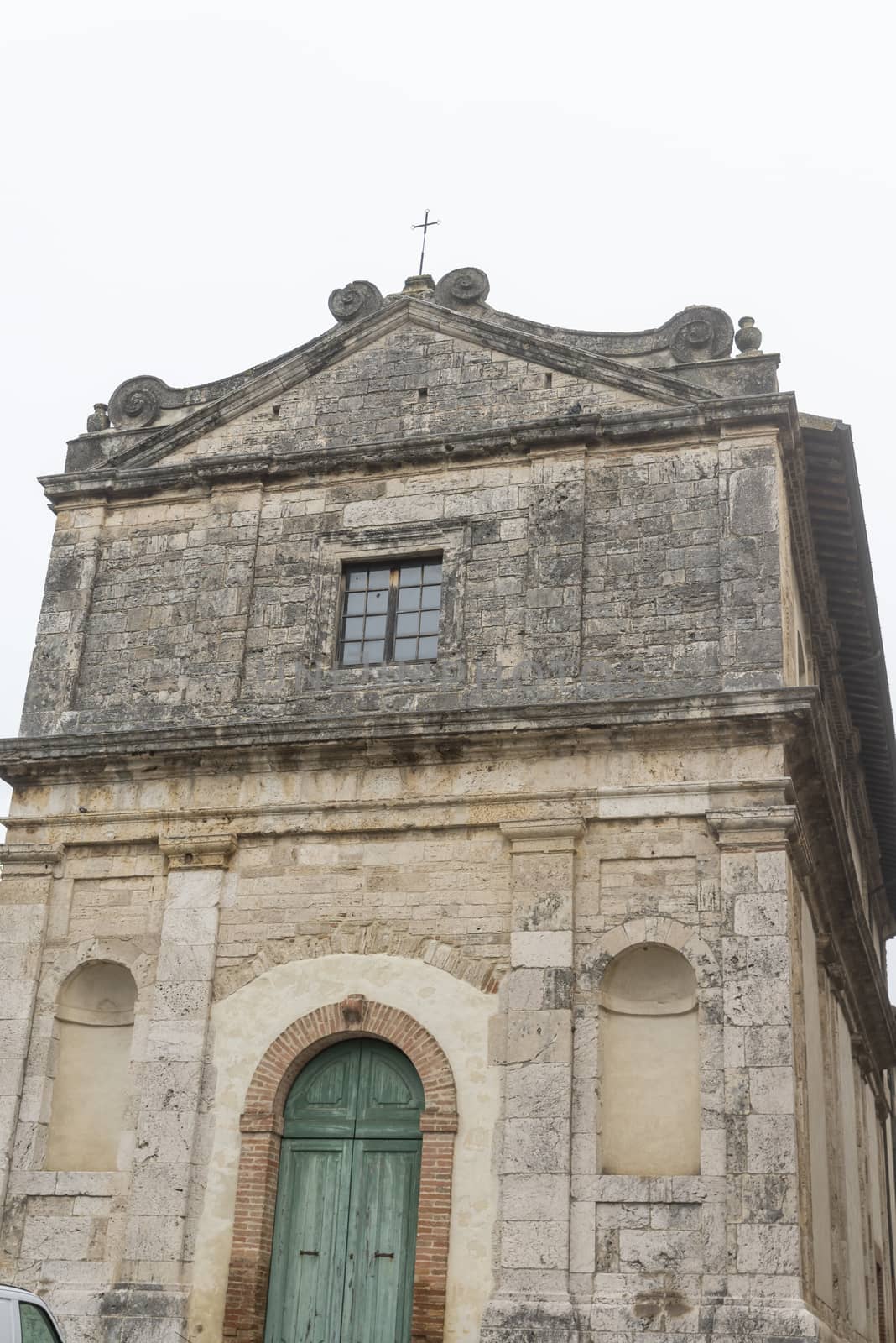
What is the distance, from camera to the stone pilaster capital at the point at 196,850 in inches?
534

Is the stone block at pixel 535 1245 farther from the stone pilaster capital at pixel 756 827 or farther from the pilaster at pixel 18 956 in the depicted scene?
the pilaster at pixel 18 956

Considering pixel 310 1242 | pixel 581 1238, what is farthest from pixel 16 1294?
pixel 581 1238

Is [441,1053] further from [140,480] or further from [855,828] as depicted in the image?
[855,828]

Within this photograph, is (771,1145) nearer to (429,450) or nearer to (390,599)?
(390,599)

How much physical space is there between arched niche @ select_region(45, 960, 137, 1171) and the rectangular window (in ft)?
12.0

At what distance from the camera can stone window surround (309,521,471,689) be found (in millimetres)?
13992

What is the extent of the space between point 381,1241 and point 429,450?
7.16m

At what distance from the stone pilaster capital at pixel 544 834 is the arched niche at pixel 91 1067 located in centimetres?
378

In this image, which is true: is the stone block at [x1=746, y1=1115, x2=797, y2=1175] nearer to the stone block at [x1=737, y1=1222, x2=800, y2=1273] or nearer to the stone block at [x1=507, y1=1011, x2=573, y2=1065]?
the stone block at [x1=737, y1=1222, x2=800, y2=1273]

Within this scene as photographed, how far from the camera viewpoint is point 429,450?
14.8 m

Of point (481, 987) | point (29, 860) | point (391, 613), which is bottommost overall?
point (481, 987)

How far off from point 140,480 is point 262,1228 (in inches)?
293

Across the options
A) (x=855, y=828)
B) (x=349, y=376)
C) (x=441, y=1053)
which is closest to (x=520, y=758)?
(x=441, y=1053)

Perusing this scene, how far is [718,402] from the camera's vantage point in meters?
13.9
